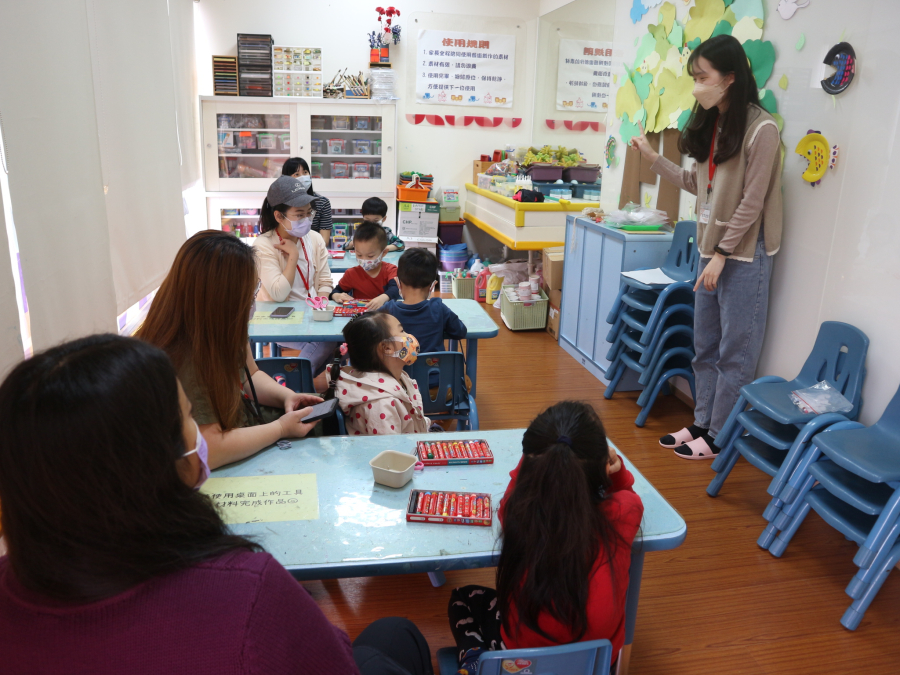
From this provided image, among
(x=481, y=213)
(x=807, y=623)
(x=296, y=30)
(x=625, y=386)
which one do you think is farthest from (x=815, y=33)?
(x=296, y=30)

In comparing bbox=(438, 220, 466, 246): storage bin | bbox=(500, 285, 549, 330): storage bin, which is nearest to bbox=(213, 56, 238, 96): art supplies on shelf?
bbox=(438, 220, 466, 246): storage bin

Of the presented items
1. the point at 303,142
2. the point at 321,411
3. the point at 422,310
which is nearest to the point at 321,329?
the point at 422,310

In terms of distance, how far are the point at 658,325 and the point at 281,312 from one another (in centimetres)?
190

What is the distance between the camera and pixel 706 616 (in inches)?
81.6

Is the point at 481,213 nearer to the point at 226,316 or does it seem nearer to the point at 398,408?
the point at 398,408

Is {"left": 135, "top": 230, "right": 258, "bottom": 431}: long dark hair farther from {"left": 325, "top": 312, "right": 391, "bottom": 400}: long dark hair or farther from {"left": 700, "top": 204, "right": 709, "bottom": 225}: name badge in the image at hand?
{"left": 700, "top": 204, "right": 709, "bottom": 225}: name badge

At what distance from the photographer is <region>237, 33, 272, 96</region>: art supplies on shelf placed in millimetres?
5789

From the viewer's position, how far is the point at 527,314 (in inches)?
199

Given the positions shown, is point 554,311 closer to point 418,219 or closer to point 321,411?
point 418,219

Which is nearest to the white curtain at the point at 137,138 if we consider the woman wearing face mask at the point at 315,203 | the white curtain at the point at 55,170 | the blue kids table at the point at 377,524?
the white curtain at the point at 55,170

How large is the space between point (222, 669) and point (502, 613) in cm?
76

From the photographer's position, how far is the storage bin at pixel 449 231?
257 inches

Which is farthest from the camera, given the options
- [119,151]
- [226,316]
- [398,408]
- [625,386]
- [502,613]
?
[625,386]

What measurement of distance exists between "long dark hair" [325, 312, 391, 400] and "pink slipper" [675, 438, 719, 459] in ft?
5.65
